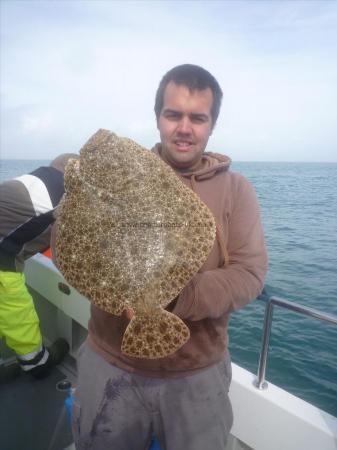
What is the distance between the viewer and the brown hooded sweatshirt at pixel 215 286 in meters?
2.04

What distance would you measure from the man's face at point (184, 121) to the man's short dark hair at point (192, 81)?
1.5 inches

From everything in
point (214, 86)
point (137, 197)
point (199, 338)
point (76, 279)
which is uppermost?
point (214, 86)

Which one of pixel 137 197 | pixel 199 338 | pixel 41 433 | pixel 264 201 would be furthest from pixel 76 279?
pixel 264 201

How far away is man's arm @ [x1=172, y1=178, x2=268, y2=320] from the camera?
2012 millimetres

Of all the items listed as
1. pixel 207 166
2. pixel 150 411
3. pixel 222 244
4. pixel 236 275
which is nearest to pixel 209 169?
pixel 207 166

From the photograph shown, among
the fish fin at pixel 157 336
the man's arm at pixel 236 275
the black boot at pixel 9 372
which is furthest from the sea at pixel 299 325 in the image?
the black boot at pixel 9 372

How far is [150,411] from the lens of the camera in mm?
2383

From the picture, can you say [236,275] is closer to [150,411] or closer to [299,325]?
[150,411]

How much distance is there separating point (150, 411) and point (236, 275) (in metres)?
1.19

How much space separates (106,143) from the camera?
2373 millimetres

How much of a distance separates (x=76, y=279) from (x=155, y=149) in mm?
1179

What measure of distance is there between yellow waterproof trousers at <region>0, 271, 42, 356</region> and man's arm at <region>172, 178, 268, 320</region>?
2931 millimetres

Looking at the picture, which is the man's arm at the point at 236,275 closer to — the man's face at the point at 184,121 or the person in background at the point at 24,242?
the man's face at the point at 184,121

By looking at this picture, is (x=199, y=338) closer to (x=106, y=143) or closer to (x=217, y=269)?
(x=217, y=269)
